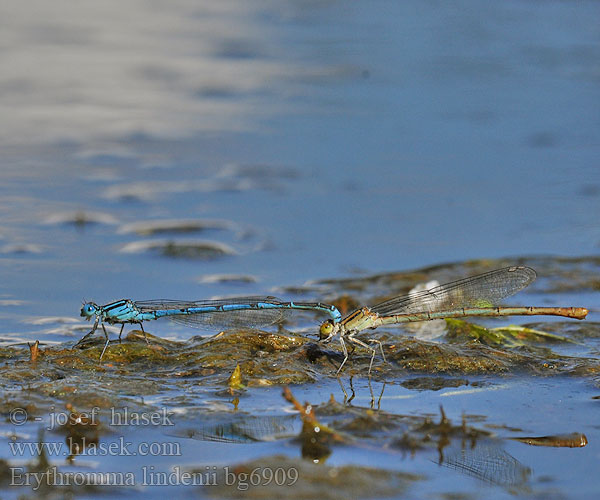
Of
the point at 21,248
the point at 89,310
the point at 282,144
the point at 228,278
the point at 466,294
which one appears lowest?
the point at 89,310

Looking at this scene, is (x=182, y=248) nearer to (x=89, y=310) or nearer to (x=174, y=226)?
(x=174, y=226)

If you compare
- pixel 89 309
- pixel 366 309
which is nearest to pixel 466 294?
pixel 366 309

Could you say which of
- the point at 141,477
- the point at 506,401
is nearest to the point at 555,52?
the point at 506,401

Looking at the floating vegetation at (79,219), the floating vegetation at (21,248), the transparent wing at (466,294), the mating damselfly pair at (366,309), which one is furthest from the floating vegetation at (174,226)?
the transparent wing at (466,294)

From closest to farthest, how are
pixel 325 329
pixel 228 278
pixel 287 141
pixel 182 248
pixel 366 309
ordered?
pixel 325 329
pixel 366 309
pixel 228 278
pixel 182 248
pixel 287 141

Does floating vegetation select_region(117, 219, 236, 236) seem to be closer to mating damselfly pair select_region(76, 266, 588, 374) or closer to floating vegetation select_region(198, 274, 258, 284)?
floating vegetation select_region(198, 274, 258, 284)

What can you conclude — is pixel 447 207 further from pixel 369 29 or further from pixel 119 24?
pixel 119 24

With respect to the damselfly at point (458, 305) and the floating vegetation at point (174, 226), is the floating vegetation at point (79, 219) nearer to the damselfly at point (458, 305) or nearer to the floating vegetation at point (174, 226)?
the floating vegetation at point (174, 226)
